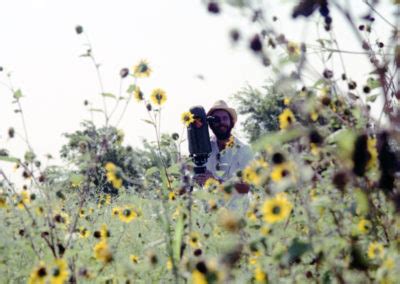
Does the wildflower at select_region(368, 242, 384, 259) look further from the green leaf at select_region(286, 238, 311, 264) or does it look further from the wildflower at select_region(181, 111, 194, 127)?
the wildflower at select_region(181, 111, 194, 127)

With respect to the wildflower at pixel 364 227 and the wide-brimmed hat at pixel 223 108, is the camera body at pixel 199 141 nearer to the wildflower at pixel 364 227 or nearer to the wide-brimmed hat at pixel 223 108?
the wide-brimmed hat at pixel 223 108

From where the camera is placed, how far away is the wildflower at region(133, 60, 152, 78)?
84.0 inches

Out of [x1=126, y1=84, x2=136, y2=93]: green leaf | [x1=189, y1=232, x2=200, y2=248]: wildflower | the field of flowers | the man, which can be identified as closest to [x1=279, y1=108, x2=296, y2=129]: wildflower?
the field of flowers

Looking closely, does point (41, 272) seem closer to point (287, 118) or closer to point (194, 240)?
point (194, 240)

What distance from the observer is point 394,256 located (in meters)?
1.07

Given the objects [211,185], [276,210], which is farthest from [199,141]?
[276,210]

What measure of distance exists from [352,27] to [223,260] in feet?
1.59

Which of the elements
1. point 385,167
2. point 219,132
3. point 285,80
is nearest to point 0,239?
point 285,80

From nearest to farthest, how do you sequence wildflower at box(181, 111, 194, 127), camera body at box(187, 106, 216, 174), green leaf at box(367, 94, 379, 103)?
green leaf at box(367, 94, 379, 103), wildflower at box(181, 111, 194, 127), camera body at box(187, 106, 216, 174)

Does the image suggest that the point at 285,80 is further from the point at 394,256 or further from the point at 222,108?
the point at 222,108

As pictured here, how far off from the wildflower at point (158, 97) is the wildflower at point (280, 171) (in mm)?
1640

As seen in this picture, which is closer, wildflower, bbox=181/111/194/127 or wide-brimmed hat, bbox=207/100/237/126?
wildflower, bbox=181/111/194/127

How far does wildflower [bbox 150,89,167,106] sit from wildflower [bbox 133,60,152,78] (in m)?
0.62

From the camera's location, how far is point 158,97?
9.24 ft
